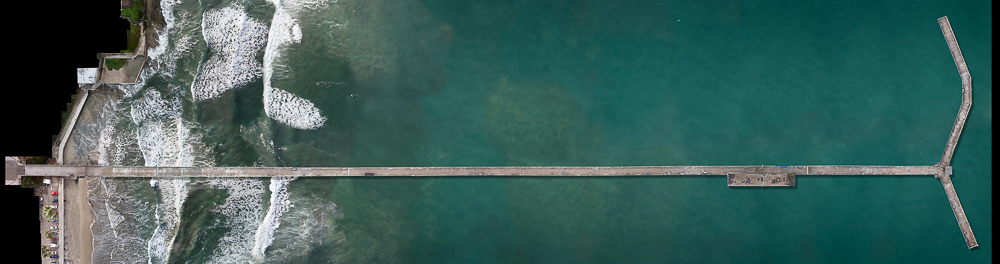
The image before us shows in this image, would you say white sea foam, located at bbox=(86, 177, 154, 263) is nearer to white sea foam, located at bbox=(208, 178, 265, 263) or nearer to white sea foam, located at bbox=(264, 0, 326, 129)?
white sea foam, located at bbox=(208, 178, 265, 263)

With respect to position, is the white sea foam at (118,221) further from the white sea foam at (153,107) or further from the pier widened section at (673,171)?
the white sea foam at (153,107)

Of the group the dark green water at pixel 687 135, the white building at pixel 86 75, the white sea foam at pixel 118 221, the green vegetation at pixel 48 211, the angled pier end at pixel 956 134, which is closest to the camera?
the white building at pixel 86 75

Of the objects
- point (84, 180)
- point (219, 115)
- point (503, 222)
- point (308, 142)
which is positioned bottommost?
point (503, 222)

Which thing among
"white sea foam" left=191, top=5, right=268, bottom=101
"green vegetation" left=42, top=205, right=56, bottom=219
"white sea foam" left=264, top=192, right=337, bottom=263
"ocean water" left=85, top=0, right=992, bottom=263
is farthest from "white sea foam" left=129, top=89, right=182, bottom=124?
"white sea foam" left=264, top=192, right=337, bottom=263

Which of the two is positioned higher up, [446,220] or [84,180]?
[84,180]

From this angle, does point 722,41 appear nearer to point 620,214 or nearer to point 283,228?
point 620,214

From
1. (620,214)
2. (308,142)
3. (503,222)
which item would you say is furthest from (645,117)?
(308,142)

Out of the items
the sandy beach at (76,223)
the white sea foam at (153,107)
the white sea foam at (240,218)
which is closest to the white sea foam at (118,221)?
the sandy beach at (76,223)
